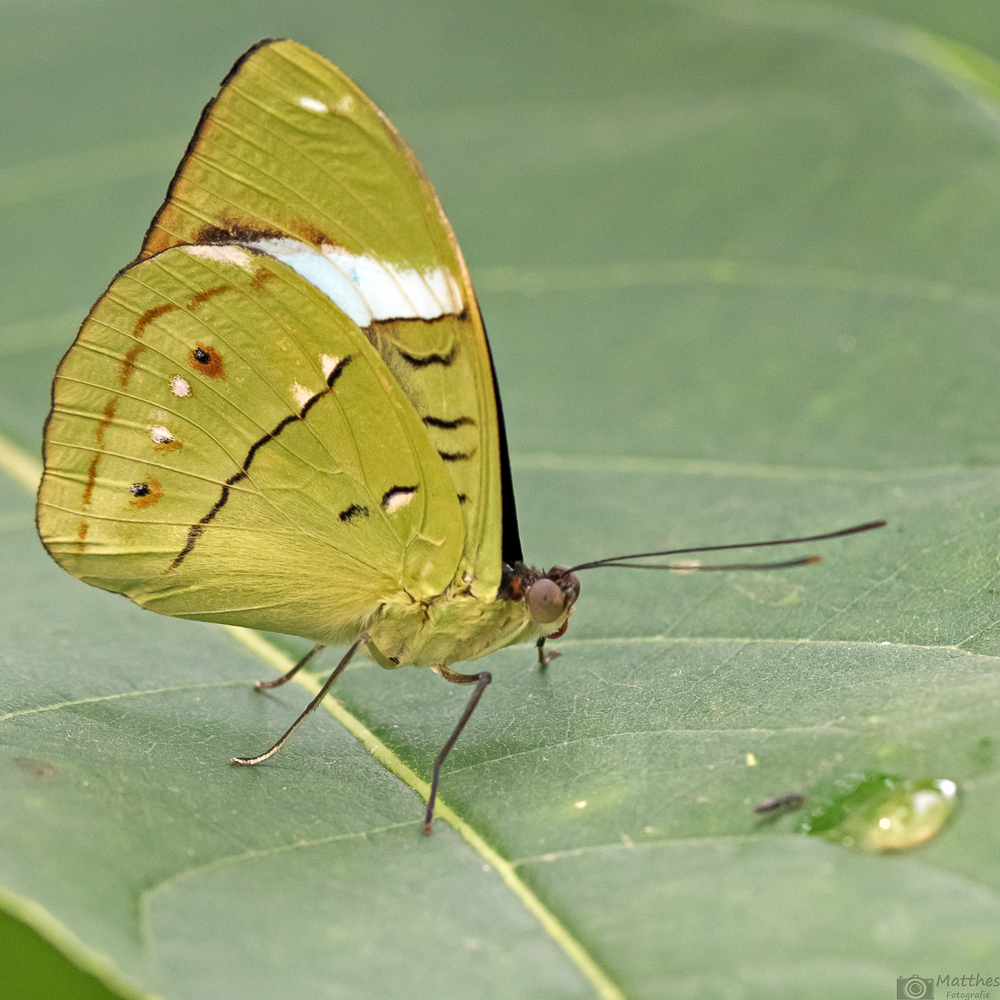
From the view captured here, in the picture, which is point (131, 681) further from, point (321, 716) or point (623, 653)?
point (623, 653)

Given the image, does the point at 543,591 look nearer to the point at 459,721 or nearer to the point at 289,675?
the point at 459,721

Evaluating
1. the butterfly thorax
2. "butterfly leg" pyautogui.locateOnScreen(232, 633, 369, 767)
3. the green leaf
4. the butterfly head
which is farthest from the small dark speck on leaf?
the butterfly head

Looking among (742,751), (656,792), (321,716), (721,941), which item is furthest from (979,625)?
(321,716)

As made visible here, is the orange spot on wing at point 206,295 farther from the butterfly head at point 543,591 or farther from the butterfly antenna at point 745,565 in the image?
the butterfly antenna at point 745,565

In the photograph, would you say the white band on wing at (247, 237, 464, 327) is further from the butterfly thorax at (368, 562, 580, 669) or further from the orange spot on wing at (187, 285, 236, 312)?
the butterfly thorax at (368, 562, 580, 669)

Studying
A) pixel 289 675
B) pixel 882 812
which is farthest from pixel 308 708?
pixel 882 812

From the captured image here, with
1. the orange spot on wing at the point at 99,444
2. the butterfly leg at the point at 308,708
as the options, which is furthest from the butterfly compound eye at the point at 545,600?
the orange spot on wing at the point at 99,444
